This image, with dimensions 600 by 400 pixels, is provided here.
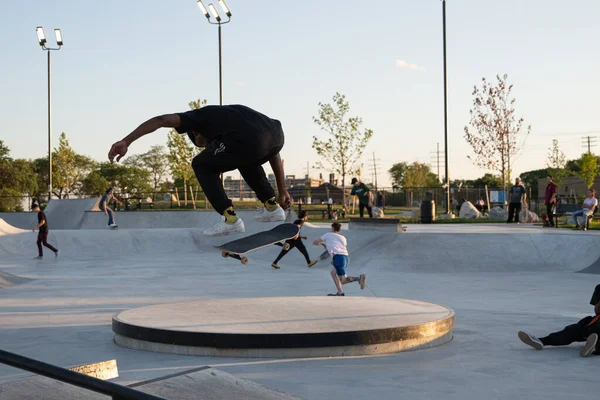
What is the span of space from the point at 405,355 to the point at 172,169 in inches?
1609

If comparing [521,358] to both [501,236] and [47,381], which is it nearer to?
[47,381]

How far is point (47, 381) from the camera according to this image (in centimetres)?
489

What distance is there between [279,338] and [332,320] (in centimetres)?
121

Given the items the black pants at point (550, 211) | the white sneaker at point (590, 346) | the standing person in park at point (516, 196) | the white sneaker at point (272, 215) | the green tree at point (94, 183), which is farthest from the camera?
the green tree at point (94, 183)

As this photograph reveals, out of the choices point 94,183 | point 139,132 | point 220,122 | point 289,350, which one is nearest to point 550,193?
point 289,350

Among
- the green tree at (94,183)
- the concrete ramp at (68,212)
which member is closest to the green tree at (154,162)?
the green tree at (94,183)

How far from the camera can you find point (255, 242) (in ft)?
25.2

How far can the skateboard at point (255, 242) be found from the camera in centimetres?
738

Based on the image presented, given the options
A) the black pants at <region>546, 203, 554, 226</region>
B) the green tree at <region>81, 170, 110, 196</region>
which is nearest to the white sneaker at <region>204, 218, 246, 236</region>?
the black pants at <region>546, 203, 554, 226</region>

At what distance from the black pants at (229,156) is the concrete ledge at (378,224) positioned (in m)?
13.8

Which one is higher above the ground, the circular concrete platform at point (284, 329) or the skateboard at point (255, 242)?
the skateboard at point (255, 242)

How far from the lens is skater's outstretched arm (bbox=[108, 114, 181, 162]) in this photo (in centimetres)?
555

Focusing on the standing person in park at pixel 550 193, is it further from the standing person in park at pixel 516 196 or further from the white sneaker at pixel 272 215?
the white sneaker at pixel 272 215

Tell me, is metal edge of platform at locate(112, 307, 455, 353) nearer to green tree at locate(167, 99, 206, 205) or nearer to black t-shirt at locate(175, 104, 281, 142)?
black t-shirt at locate(175, 104, 281, 142)
